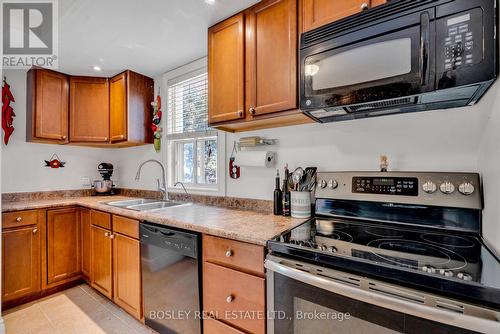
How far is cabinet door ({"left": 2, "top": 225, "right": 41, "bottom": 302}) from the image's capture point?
6.64 ft

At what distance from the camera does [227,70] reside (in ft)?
5.53

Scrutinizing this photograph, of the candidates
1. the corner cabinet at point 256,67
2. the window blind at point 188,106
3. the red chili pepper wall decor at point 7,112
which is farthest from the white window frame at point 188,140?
the red chili pepper wall decor at point 7,112

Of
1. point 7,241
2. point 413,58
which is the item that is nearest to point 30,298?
point 7,241

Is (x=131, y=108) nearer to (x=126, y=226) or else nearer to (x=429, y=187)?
(x=126, y=226)

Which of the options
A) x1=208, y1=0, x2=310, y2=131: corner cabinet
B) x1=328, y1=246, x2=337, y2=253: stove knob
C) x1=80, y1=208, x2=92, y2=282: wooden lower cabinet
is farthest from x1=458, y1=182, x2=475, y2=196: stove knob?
x1=80, y1=208, x2=92, y2=282: wooden lower cabinet

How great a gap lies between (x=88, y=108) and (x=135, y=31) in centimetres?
143

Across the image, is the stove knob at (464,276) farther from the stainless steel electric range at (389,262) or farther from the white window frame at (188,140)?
the white window frame at (188,140)

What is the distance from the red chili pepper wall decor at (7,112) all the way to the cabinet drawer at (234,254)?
2.65 meters

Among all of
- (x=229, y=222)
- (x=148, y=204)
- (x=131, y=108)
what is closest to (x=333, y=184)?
(x=229, y=222)

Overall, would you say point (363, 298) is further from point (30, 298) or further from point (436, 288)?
point (30, 298)

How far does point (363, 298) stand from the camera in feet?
2.58

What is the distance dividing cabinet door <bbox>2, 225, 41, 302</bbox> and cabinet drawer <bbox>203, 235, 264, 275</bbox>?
194 centimetres

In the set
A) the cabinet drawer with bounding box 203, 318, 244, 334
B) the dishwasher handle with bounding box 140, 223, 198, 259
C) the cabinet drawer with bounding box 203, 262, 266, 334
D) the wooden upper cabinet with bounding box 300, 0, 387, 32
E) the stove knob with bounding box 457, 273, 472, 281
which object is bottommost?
the cabinet drawer with bounding box 203, 318, 244, 334

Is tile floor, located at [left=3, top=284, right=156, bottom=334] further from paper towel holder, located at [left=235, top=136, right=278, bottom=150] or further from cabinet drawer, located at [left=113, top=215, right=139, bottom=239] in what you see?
paper towel holder, located at [left=235, top=136, right=278, bottom=150]
